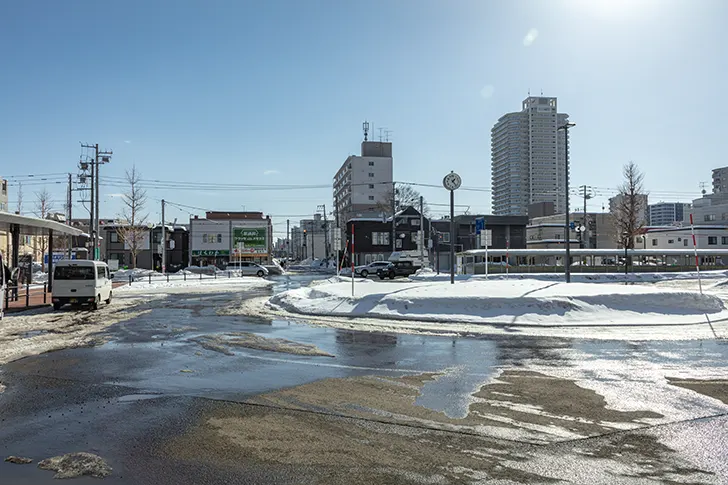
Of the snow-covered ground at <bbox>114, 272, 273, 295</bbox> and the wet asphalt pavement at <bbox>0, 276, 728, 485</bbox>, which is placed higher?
the wet asphalt pavement at <bbox>0, 276, 728, 485</bbox>

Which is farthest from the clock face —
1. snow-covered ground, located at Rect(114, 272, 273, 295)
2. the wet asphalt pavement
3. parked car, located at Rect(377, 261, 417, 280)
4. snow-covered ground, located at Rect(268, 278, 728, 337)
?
parked car, located at Rect(377, 261, 417, 280)

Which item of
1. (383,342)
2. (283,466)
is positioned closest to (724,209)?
(383,342)

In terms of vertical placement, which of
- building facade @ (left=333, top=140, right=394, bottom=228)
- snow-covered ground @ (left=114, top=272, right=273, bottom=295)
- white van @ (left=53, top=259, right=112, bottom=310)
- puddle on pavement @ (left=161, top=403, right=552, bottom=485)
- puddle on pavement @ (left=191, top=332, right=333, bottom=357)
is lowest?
snow-covered ground @ (left=114, top=272, right=273, bottom=295)

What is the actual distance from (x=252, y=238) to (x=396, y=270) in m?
34.4

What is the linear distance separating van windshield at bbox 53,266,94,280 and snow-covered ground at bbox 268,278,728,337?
7.97 m

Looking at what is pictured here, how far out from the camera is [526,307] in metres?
15.3

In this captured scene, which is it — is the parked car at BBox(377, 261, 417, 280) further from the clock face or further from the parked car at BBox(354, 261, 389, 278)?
the clock face

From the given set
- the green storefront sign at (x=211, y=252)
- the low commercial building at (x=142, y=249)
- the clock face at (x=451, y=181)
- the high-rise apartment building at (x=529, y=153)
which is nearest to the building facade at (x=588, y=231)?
the green storefront sign at (x=211, y=252)

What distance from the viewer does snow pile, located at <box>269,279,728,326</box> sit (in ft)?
48.0

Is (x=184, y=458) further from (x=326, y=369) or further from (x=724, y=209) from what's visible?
(x=724, y=209)

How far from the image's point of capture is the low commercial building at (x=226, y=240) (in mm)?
75125

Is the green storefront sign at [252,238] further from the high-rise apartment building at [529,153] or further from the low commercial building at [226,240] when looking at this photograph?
the high-rise apartment building at [529,153]

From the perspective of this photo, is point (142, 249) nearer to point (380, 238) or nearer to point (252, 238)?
point (252, 238)

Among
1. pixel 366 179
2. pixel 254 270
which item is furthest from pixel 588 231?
pixel 254 270
